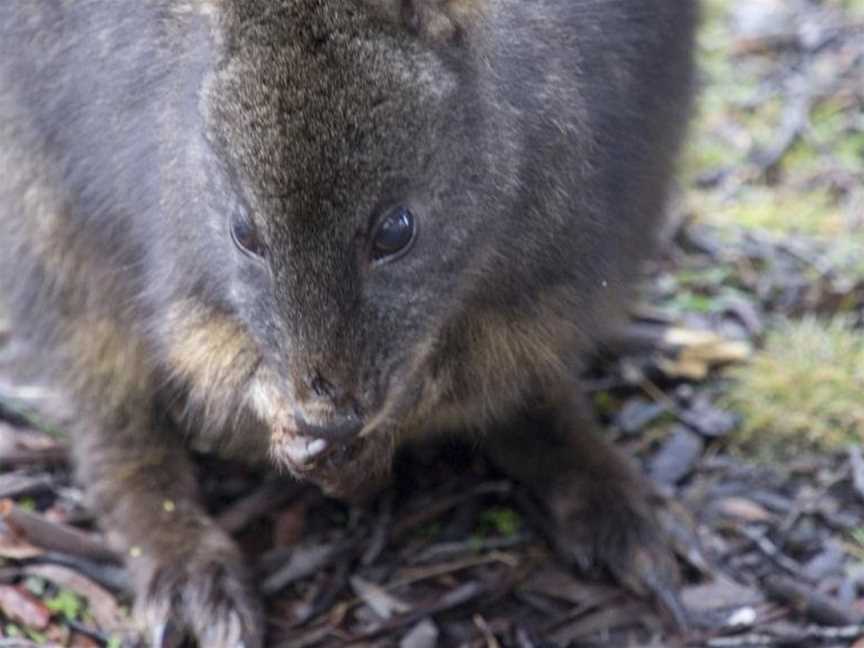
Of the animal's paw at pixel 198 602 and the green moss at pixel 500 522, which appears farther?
the green moss at pixel 500 522

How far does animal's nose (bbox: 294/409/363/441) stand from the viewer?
3223 millimetres

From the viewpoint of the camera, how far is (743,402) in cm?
478

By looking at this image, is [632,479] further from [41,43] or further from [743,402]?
[41,43]

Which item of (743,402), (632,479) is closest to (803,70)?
(743,402)

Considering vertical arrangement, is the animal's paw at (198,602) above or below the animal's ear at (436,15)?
below

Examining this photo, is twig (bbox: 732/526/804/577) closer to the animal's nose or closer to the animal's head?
the animal's head

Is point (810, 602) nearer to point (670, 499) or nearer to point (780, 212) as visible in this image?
point (670, 499)

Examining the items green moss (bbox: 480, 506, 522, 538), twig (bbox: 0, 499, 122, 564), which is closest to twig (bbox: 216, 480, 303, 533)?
twig (bbox: 0, 499, 122, 564)

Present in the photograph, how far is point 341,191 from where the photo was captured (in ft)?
9.87

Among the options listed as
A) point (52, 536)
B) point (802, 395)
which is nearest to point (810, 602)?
point (802, 395)

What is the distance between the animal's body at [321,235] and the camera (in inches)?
120

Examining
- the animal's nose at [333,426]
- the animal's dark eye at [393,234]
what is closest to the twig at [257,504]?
the animal's nose at [333,426]

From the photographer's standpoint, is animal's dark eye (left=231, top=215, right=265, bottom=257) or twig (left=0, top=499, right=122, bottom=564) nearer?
animal's dark eye (left=231, top=215, right=265, bottom=257)

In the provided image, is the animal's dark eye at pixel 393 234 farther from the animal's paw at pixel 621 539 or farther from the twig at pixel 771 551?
the twig at pixel 771 551
